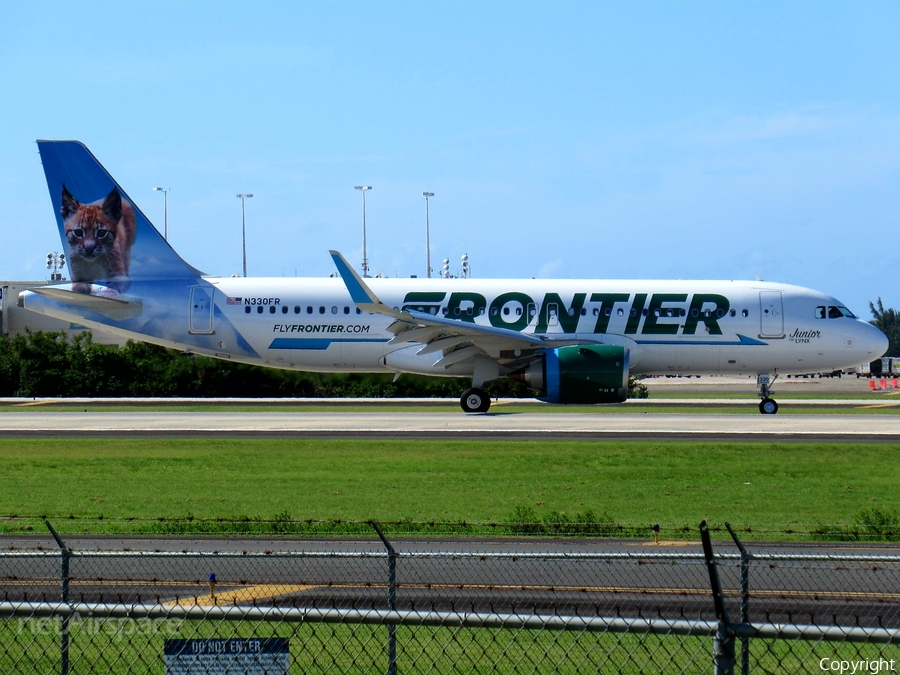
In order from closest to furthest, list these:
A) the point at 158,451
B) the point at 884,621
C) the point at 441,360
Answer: the point at 884,621, the point at 158,451, the point at 441,360

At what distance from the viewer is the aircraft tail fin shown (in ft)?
117

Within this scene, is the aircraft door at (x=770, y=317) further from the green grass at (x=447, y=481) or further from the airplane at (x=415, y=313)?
the green grass at (x=447, y=481)

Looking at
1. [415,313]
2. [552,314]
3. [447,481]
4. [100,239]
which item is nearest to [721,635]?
[447,481]

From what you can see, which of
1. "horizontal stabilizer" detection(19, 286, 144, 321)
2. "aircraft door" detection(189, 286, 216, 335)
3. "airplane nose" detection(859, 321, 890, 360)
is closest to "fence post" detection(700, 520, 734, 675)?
"aircraft door" detection(189, 286, 216, 335)

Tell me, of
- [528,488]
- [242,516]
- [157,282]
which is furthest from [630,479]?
[157,282]

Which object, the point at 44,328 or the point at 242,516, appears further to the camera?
the point at 44,328

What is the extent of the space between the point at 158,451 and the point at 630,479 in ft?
36.9

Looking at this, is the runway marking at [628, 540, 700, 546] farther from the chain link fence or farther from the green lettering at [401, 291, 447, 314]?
the green lettering at [401, 291, 447, 314]

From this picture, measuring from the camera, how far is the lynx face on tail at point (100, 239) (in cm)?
3578

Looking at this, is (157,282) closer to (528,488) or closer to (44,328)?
(528,488)

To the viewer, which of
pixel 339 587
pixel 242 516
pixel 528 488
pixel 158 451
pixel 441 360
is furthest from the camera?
pixel 441 360

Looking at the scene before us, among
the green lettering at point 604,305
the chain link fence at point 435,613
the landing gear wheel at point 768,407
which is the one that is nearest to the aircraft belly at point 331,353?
the green lettering at point 604,305

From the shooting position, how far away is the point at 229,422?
31.3 m

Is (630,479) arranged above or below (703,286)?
below
